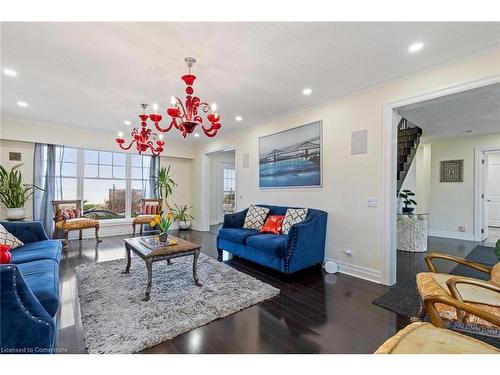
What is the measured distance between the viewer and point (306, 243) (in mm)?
3209

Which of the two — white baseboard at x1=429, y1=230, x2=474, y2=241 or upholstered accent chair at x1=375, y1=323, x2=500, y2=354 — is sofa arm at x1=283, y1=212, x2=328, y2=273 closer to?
upholstered accent chair at x1=375, y1=323, x2=500, y2=354

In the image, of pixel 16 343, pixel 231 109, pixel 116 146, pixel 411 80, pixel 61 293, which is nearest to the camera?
pixel 16 343

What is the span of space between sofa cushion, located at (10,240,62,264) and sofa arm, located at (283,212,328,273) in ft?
8.70

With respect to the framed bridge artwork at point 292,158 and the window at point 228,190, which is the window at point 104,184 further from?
the framed bridge artwork at point 292,158

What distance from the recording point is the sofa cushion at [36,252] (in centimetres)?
238

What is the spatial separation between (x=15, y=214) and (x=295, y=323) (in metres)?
5.41

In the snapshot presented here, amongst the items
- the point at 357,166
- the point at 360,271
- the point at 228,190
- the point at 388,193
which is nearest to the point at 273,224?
the point at 360,271

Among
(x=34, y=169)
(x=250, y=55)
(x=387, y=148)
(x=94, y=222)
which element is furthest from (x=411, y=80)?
(x=34, y=169)

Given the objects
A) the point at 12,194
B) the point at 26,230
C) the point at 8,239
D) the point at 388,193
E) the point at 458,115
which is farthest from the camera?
the point at 12,194

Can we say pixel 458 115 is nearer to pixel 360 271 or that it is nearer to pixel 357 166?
pixel 357 166

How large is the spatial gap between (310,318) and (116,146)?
5.73 m

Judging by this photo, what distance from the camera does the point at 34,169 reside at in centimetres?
492

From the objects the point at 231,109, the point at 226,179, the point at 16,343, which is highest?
the point at 231,109

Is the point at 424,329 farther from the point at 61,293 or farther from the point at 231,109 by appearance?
the point at 231,109
